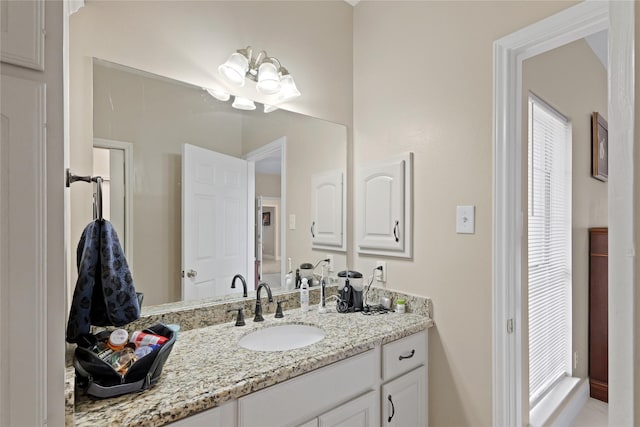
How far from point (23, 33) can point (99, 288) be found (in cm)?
71

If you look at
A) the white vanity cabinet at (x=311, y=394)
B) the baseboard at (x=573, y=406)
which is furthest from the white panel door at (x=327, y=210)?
the baseboard at (x=573, y=406)

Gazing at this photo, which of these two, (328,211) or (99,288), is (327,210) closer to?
(328,211)

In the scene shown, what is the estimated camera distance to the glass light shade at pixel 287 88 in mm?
1746

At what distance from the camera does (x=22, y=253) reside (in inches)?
21.2

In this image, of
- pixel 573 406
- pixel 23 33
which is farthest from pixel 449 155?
pixel 573 406

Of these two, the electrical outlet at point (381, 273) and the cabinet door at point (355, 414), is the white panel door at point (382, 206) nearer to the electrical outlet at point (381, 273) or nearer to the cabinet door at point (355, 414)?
the electrical outlet at point (381, 273)

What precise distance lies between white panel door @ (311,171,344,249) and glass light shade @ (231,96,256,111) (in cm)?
54

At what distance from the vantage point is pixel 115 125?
1308 mm

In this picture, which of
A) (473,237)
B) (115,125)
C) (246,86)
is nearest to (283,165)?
(246,86)

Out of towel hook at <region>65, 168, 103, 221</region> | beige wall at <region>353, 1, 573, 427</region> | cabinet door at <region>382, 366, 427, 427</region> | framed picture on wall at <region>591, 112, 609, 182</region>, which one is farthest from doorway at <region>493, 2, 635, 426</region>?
framed picture on wall at <region>591, 112, 609, 182</region>

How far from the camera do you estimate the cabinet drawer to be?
144cm

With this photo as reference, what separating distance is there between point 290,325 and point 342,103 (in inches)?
52.5

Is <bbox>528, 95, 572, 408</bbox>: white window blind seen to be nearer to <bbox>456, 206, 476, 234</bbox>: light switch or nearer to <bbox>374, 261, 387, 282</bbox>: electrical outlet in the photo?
<bbox>456, 206, 476, 234</bbox>: light switch

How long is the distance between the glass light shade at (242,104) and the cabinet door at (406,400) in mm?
1443
